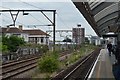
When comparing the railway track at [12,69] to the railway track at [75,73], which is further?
the railway track at [12,69]

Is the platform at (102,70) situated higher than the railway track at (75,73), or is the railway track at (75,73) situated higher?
the platform at (102,70)

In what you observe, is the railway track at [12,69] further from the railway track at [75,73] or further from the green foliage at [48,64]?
the railway track at [75,73]

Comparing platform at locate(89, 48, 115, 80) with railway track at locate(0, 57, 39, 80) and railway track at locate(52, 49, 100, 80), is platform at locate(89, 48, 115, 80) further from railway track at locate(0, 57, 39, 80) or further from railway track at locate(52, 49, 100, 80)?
railway track at locate(0, 57, 39, 80)

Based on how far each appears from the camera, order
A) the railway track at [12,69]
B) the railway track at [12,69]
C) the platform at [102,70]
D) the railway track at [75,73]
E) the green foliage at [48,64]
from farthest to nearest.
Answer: the green foliage at [48,64]
the railway track at [12,69]
the railway track at [12,69]
the railway track at [75,73]
the platform at [102,70]

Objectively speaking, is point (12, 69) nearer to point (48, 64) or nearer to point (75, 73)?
point (48, 64)

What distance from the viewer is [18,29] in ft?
375

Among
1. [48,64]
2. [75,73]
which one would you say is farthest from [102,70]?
[48,64]

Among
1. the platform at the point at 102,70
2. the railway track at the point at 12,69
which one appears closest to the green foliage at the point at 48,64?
the railway track at the point at 12,69

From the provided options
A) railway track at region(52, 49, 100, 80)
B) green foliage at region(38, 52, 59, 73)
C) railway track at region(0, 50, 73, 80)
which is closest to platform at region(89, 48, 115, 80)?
railway track at region(52, 49, 100, 80)

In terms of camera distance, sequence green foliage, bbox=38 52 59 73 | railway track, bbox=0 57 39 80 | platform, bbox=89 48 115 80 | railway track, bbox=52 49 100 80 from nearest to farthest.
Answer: platform, bbox=89 48 115 80, railway track, bbox=52 49 100 80, railway track, bbox=0 57 39 80, green foliage, bbox=38 52 59 73

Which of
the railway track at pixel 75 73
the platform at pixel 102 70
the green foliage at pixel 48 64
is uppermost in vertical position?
the green foliage at pixel 48 64

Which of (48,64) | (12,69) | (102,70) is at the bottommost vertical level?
(12,69)

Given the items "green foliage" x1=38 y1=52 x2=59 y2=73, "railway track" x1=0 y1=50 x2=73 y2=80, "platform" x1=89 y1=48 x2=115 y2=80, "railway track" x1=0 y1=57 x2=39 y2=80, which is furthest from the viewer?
"green foliage" x1=38 y1=52 x2=59 y2=73

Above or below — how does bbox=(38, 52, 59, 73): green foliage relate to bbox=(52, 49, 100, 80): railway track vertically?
above
